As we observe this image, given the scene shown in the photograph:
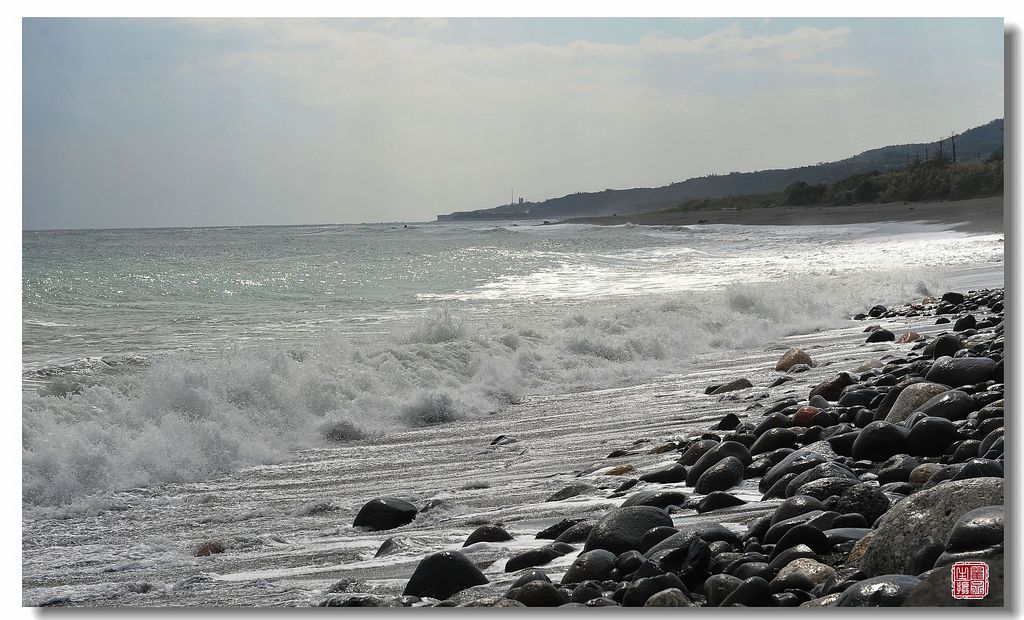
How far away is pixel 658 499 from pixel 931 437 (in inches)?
54.3

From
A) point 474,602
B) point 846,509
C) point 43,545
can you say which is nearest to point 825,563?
point 846,509

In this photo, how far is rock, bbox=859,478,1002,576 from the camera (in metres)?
2.97

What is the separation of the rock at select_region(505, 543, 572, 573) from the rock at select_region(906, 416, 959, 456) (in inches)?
73.7

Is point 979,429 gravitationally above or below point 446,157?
below

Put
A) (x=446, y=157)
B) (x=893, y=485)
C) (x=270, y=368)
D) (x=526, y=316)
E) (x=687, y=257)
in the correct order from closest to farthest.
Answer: (x=893, y=485), (x=446, y=157), (x=270, y=368), (x=526, y=316), (x=687, y=257)

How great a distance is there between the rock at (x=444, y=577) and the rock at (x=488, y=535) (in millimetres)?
422

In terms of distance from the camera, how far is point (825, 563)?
3082mm

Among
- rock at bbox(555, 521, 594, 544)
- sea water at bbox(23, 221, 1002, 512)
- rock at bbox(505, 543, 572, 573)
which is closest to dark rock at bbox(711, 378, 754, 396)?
sea water at bbox(23, 221, 1002, 512)

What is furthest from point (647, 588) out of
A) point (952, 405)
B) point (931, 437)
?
point (952, 405)

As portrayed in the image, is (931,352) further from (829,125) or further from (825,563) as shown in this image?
(825,563)

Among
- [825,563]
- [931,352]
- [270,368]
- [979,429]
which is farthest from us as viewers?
[270,368]

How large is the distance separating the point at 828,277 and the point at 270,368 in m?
10.9

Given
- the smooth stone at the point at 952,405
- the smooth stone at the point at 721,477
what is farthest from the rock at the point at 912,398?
the smooth stone at the point at 721,477

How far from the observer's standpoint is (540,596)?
3180 mm
